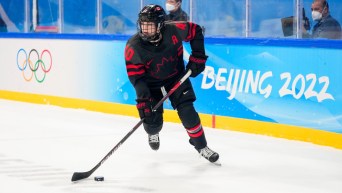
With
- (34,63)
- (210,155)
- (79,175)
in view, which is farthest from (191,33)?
(34,63)

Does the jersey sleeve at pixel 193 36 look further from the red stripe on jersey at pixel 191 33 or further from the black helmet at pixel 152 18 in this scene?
the black helmet at pixel 152 18

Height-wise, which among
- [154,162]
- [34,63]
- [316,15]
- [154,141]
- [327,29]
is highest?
[316,15]

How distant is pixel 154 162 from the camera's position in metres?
6.54

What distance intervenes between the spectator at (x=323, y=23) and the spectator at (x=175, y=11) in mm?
1650

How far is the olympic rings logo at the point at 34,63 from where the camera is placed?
10.8 m

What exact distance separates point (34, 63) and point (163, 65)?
4.99 metres

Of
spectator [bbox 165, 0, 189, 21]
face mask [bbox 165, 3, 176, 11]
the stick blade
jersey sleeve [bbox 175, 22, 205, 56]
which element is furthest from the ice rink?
face mask [bbox 165, 3, 176, 11]

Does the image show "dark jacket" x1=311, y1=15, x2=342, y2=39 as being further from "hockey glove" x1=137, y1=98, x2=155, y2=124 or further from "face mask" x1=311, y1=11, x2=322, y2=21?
"hockey glove" x1=137, y1=98, x2=155, y2=124

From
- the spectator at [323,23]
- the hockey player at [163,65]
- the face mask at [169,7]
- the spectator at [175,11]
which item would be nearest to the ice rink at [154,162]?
the hockey player at [163,65]

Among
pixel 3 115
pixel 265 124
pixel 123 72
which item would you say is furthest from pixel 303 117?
pixel 3 115

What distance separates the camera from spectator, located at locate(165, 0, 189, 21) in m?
9.01

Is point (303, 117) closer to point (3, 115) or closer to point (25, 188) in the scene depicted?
point (25, 188)

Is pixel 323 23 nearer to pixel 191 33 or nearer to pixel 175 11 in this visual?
pixel 191 33

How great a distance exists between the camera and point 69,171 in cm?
613
